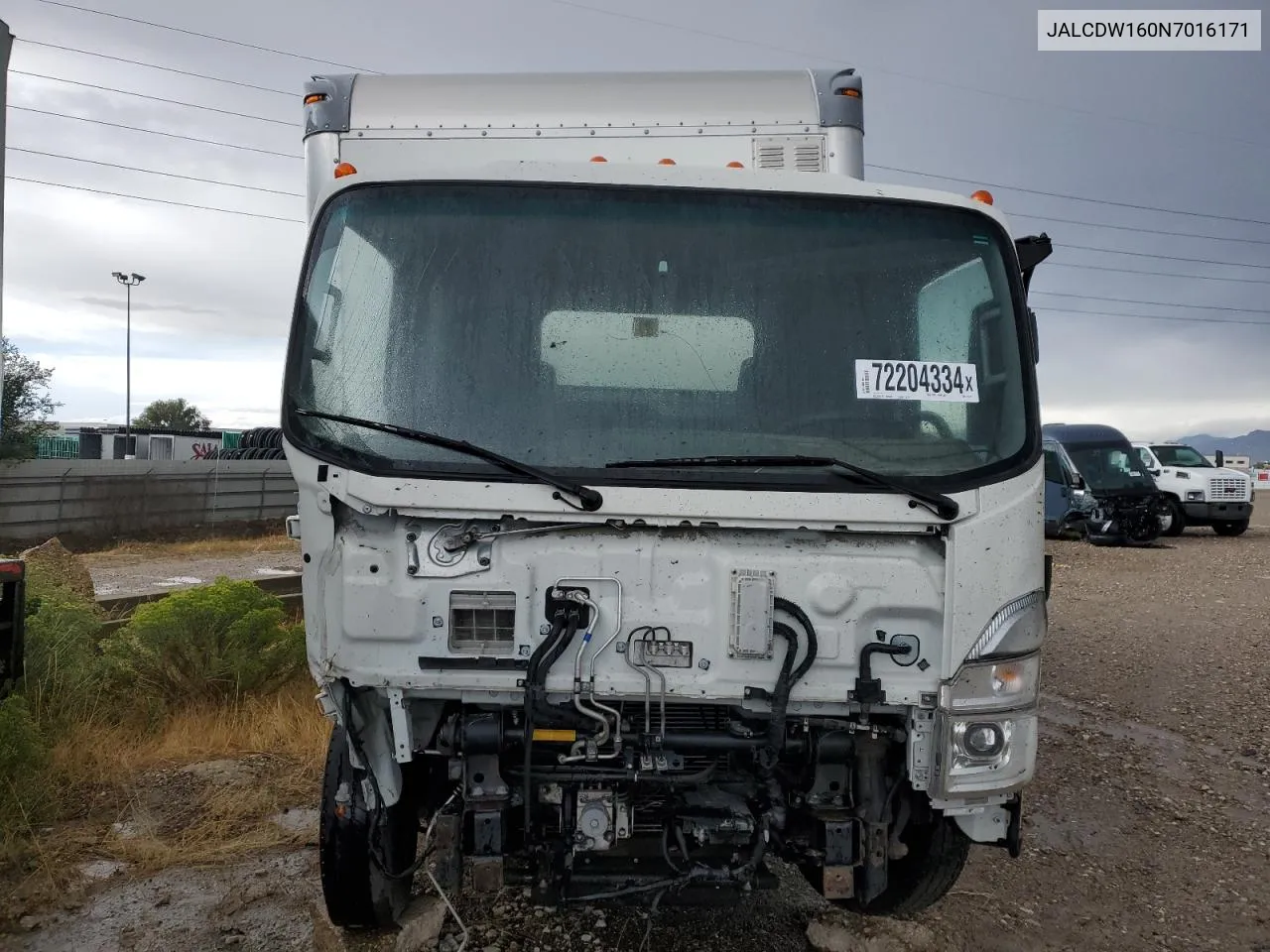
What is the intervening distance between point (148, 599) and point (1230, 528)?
20.7 meters

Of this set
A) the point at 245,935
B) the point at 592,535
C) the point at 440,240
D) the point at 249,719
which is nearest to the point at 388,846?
the point at 245,935

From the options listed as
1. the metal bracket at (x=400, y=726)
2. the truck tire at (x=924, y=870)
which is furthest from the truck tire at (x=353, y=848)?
the truck tire at (x=924, y=870)

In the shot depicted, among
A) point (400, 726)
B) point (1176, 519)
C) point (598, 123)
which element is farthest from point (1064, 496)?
point (400, 726)

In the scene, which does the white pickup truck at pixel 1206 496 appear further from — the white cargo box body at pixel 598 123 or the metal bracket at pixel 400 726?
the metal bracket at pixel 400 726

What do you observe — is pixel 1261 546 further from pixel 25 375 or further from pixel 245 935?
pixel 25 375

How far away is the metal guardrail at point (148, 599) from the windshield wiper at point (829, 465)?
172 inches

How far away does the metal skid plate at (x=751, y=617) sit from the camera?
2.87 metres

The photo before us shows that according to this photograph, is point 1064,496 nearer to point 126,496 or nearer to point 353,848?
point 126,496

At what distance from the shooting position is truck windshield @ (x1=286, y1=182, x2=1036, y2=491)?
304 cm

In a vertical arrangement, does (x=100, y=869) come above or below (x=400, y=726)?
below

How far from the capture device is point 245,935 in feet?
11.5

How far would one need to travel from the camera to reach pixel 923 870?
3391 millimetres

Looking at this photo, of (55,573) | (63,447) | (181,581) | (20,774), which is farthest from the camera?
(63,447)

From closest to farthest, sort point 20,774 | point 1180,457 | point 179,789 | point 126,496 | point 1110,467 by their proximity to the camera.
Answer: point 20,774 → point 179,789 → point 126,496 → point 1110,467 → point 1180,457
